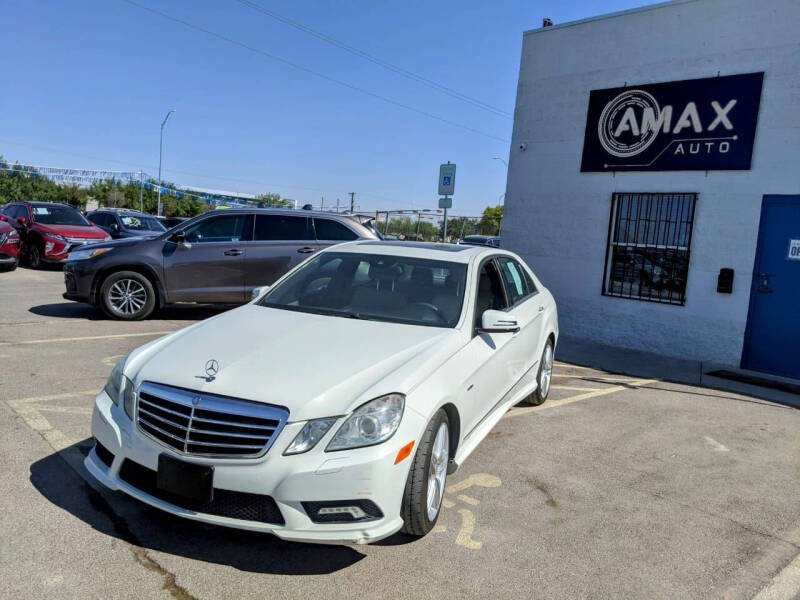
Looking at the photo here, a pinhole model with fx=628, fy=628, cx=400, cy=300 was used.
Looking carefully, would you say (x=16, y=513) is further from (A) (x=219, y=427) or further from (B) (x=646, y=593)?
(B) (x=646, y=593)

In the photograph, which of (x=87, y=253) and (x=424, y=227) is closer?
(x=87, y=253)

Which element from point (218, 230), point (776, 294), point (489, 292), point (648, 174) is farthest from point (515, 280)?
point (648, 174)

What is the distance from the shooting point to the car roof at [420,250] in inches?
183

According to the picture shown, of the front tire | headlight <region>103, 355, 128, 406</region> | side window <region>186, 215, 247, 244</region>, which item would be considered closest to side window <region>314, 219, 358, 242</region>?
side window <region>186, 215, 247, 244</region>

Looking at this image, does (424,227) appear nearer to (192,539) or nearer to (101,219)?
(101,219)

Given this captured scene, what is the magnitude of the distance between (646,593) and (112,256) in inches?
315

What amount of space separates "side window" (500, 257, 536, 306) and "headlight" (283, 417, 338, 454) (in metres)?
2.57

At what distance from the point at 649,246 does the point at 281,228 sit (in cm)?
567

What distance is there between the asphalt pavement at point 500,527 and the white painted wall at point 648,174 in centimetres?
368

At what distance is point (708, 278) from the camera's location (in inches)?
358

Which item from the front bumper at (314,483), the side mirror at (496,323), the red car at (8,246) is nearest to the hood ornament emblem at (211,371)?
the front bumper at (314,483)

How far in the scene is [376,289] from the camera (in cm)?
438

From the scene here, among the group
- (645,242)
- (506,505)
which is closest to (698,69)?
(645,242)

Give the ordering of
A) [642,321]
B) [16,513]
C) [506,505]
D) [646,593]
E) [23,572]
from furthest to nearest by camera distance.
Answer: [642,321] → [506,505] → [16,513] → [646,593] → [23,572]
